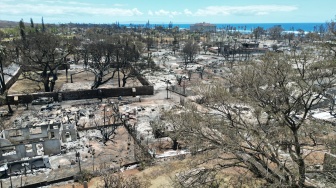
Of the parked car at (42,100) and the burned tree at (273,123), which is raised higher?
the burned tree at (273,123)

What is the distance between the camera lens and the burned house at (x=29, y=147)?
18333 mm

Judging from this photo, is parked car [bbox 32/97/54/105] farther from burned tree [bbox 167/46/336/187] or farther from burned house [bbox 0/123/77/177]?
burned tree [bbox 167/46/336/187]

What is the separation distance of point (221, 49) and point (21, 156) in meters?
71.8

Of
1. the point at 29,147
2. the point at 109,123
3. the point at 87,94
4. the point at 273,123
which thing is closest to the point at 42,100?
the point at 87,94

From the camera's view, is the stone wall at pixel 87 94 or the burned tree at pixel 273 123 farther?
the stone wall at pixel 87 94

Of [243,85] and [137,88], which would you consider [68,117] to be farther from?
[243,85]

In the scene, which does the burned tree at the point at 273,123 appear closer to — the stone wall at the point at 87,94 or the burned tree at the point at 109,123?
the burned tree at the point at 109,123

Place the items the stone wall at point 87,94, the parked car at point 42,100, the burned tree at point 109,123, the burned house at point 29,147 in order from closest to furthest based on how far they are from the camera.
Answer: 1. the burned house at point 29,147
2. the burned tree at point 109,123
3. the parked car at point 42,100
4. the stone wall at point 87,94

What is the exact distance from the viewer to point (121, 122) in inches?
1046

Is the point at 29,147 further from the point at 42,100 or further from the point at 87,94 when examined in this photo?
the point at 87,94

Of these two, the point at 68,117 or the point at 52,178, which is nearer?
the point at 52,178

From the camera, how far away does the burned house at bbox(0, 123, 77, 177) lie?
18.3 m

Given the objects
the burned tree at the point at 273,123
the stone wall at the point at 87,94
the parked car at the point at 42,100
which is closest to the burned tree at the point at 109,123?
the stone wall at the point at 87,94

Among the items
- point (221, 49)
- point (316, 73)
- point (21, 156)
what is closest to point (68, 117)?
point (21, 156)
